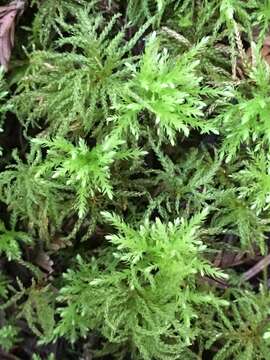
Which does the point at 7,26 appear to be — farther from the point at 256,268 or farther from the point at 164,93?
the point at 256,268

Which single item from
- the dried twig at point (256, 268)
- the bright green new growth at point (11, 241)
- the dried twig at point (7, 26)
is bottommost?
the dried twig at point (256, 268)

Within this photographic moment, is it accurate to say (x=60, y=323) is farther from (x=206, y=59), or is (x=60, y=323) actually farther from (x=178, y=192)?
(x=206, y=59)

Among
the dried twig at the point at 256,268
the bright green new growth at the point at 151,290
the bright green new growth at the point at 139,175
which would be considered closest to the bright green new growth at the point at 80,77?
the bright green new growth at the point at 139,175

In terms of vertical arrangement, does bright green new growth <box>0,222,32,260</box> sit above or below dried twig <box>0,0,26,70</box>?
below

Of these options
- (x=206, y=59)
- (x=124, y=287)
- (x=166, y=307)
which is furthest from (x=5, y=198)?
(x=206, y=59)

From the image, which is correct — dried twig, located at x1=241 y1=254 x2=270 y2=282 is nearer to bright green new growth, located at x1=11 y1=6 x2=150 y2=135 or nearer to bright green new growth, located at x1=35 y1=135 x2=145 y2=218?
bright green new growth, located at x1=35 y1=135 x2=145 y2=218

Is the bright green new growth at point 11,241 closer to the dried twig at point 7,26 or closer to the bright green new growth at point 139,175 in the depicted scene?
the bright green new growth at point 139,175

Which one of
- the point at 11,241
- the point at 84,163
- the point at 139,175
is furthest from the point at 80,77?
the point at 11,241

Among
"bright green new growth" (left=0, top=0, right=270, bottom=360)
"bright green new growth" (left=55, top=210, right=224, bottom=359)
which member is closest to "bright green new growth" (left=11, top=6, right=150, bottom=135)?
"bright green new growth" (left=0, top=0, right=270, bottom=360)
